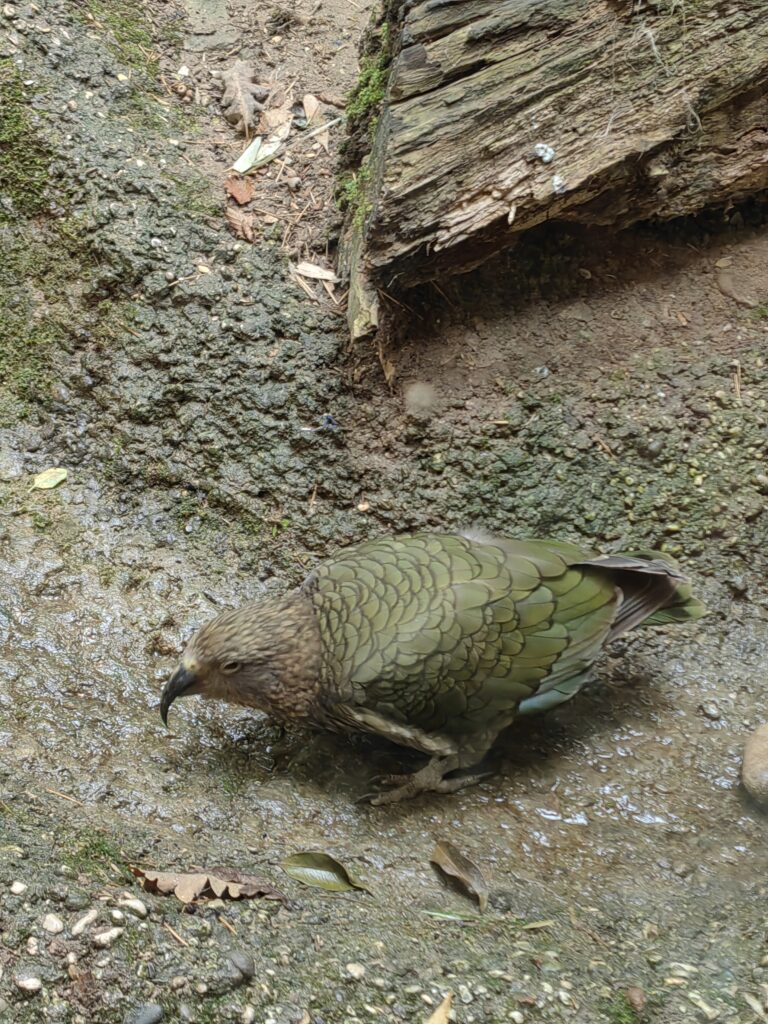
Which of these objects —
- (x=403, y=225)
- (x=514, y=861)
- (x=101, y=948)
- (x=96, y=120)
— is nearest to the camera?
(x=101, y=948)

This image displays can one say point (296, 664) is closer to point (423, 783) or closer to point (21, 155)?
point (423, 783)

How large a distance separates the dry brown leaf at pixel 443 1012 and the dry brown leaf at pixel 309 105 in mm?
4992

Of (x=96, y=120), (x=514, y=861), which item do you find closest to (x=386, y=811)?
(x=514, y=861)

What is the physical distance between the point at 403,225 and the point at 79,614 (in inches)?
98.5

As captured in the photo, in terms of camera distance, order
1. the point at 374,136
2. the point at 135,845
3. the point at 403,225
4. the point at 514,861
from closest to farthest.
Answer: the point at 135,845, the point at 514,861, the point at 403,225, the point at 374,136

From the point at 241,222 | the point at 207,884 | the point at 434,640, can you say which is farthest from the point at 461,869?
the point at 241,222

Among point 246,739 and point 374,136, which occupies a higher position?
point 374,136

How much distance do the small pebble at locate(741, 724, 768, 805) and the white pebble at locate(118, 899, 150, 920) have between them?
2507mm

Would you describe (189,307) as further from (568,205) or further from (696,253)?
(696,253)

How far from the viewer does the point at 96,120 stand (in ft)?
16.3

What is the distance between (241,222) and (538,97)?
1.89m

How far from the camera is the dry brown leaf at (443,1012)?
2.52 m

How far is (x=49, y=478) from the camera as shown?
459 cm

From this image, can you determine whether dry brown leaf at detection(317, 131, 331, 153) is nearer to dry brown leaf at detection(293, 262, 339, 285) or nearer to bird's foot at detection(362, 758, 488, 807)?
dry brown leaf at detection(293, 262, 339, 285)
